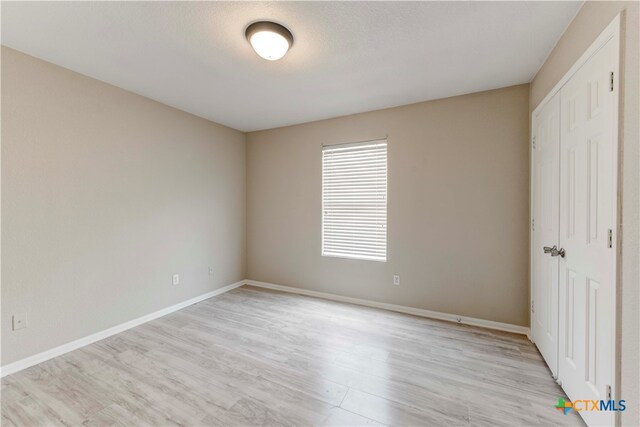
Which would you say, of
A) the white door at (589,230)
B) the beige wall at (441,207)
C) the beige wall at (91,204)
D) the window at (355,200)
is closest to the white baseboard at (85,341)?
the beige wall at (91,204)

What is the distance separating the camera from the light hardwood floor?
169cm

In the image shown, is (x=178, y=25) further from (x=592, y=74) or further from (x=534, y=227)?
(x=534, y=227)

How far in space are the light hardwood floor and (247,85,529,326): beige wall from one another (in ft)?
1.50

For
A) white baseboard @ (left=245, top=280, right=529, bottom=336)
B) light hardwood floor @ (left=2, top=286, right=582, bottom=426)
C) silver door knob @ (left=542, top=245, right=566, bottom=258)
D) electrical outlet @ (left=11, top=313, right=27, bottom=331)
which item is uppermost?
silver door knob @ (left=542, top=245, right=566, bottom=258)

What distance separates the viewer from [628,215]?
4.05 ft

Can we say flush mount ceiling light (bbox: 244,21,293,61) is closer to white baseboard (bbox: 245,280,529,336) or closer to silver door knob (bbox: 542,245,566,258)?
silver door knob (bbox: 542,245,566,258)

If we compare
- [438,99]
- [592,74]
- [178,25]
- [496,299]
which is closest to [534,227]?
[496,299]

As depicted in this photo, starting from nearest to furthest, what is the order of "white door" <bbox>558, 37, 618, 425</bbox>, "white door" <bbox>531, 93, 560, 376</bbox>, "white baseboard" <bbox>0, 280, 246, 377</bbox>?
"white door" <bbox>558, 37, 618, 425</bbox> < "white door" <bbox>531, 93, 560, 376</bbox> < "white baseboard" <bbox>0, 280, 246, 377</bbox>

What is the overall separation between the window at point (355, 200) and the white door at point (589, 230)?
1900 mm

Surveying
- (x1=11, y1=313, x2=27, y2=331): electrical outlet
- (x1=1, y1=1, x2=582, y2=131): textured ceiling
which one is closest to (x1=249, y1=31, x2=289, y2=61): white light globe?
(x1=1, y1=1, x2=582, y2=131): textured ceiling

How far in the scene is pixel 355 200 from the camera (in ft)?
12.3

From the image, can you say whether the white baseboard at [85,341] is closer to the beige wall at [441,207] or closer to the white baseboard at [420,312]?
the white baseboard at [420,312]

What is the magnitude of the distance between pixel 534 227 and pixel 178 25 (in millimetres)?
3540

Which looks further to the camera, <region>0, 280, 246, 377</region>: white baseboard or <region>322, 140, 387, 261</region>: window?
<region>322, 140, 387, 261</region>: window
